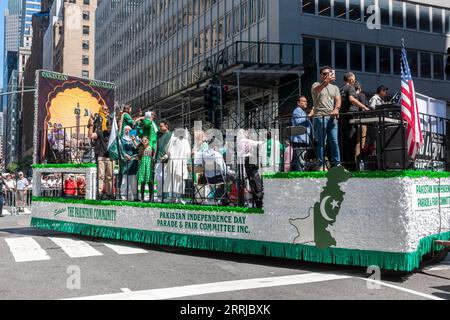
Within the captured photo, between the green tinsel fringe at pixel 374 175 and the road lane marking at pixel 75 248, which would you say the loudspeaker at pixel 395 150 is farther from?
the road lane marking at pixel 75 248

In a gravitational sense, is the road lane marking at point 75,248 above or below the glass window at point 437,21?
below

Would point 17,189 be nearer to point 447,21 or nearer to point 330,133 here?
point 330,133

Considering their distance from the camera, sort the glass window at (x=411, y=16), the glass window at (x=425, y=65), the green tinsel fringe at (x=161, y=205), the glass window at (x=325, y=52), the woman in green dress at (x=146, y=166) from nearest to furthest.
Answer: the green tinsel fringe at (x=161, y=205)
the woman in green dress at (x=146, y=166)
the glass window at (x=325, y=52)
the glass window at (x=411, y=16)
the glass window at (x=425, y=65)

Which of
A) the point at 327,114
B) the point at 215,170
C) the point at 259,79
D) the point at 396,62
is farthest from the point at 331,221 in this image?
the point at 396,62

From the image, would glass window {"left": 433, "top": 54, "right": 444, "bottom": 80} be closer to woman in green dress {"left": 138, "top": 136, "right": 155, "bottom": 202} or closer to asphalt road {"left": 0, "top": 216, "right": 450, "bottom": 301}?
asphalt road {"left": 0, "top": 216, "right": 450, "bottom": 301}

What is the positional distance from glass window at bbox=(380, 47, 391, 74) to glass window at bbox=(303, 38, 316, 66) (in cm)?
485

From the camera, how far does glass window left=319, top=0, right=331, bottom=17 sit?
28.1 m

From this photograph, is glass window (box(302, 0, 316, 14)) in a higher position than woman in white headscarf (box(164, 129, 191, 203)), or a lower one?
higher

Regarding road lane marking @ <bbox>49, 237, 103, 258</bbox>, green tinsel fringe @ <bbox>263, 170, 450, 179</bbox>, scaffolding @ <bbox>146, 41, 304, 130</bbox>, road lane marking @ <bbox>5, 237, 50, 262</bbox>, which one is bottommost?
road lane marking @ <bbox>5, 237, 50, 262</bbox>

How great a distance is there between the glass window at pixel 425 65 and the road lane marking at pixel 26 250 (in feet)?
88.1

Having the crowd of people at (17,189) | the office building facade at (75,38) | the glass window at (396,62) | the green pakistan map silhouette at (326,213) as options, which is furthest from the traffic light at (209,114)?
the office building facade at (75,38)

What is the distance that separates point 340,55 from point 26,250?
904 inches

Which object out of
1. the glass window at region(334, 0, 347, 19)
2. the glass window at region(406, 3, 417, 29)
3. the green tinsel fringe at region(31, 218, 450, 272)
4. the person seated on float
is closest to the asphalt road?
the green tinsel fringe at region(31, 218, 450, 272)

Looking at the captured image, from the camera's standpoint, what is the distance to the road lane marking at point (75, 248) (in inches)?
363
